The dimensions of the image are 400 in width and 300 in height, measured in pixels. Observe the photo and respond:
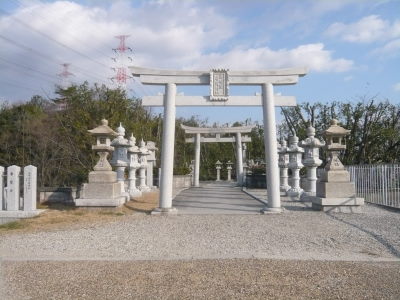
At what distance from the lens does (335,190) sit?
1261 cm

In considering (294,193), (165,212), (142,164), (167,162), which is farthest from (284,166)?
(165,212)

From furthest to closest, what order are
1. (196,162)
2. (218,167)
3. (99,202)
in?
1. (218,167)
2. (196,162)
3. (99,202)

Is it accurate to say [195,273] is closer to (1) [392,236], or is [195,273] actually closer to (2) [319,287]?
(2) [319,287]

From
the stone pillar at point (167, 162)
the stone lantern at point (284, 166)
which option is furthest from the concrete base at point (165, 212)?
the stone lantern at point (284, 166)

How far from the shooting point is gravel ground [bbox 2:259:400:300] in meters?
4.83

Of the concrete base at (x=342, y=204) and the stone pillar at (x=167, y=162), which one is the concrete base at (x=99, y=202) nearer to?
the stone pillar at (x=167, y=162)

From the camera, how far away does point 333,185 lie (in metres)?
12.6

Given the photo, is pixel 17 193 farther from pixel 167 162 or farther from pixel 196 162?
pixel 196 162

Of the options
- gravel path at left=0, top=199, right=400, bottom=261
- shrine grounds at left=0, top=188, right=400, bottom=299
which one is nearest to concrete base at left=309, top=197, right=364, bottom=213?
gravel path at left=0, top=199, right=400, bottom=261

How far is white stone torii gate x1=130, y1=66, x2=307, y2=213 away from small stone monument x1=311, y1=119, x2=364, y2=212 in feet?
4.83

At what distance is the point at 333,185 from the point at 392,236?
4.22m

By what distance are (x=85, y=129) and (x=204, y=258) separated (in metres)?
13.9

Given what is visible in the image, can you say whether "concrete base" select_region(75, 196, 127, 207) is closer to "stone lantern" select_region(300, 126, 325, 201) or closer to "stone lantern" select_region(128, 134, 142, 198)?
"stone lantern" select_region(128, 134, 142, 198)

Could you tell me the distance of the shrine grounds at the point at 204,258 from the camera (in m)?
4.99
